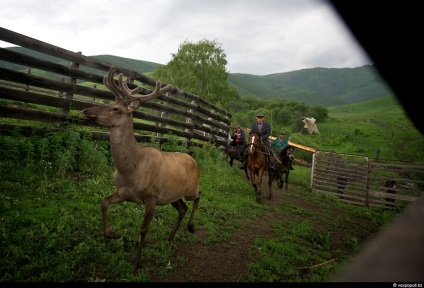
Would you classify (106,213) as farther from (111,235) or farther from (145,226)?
(145,226)

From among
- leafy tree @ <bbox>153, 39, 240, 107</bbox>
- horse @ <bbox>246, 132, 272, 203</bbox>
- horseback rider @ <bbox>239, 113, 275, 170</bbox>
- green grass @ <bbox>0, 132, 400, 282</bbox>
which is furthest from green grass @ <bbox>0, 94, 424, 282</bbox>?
leafy tree @ <bbox>153, 39, 240, 107</bbox>

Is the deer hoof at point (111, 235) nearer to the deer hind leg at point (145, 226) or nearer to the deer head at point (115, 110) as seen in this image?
the deer hind leg at point (145, 226)

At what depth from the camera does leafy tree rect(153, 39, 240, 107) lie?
1693 inches

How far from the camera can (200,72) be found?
1722 inches

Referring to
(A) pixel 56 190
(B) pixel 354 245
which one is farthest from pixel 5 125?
(B) pixel 354 245

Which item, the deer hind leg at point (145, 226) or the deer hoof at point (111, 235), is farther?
the deer hoof at point (111, 235)

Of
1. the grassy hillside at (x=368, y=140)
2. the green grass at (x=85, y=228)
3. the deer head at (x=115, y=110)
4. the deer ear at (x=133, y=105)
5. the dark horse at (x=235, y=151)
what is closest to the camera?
the green grass at (x=85, y=228)

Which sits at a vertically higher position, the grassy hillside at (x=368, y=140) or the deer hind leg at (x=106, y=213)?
the grassy hillside at (x=368, y=140)

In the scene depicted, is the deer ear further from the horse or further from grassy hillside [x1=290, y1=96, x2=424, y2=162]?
grassy hillside [x1=290, y1=96, x2=424, y2=162]

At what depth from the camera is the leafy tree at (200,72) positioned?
4300 centimetres

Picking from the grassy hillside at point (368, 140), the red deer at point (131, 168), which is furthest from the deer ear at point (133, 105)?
the grassy hillside at point (368, 140)

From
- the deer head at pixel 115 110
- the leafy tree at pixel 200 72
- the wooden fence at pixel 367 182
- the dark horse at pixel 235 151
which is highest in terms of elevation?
the leafy tree at pixel 200 72

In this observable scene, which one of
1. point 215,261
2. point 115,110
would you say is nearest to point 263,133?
point 215,261

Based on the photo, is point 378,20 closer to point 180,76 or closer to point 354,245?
point 354,245
